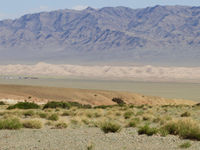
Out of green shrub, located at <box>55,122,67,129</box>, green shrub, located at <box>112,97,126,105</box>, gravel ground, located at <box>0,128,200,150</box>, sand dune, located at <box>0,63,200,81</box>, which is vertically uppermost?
sand dune, located at <box>0,63,200,81</box>

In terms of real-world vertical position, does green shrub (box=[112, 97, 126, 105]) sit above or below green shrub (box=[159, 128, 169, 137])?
below

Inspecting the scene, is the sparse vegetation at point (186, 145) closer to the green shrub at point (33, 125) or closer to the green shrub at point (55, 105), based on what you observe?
the green shrub at point (33, 125)

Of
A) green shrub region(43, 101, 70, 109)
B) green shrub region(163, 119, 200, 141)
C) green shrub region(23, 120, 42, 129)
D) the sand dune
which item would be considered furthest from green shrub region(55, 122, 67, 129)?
the sand dune

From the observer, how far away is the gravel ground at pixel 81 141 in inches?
520

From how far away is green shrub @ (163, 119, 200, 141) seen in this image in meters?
14.6

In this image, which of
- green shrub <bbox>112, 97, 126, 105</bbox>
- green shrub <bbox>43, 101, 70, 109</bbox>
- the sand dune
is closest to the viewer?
green shrub <bbox>43, 101, 70, 109</bbox>

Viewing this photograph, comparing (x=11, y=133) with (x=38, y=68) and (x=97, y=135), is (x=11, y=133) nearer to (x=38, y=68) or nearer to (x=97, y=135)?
(x=97, y=135)

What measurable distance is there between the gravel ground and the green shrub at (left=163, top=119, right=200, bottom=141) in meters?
0.40

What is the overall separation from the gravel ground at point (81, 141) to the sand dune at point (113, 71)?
13554 cm

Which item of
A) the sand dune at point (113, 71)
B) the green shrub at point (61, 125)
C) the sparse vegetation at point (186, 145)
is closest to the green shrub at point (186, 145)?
the sparse vegetation at point (186, 145)

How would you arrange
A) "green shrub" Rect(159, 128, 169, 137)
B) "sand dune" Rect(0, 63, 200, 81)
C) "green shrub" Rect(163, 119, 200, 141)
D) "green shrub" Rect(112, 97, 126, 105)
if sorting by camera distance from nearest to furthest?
"green shrub" Rect(163, 119, 200, 141), "green shrub" Rect(159, 128, 169, 137), "green shrub" Rect(112, 97, 126, 105), "sand dune" Rect(0, 63, 200, 81)

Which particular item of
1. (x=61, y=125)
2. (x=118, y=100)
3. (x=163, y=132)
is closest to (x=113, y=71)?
(x=118, y=100)

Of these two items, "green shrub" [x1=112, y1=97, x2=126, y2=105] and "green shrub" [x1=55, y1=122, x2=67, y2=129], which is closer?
"green shrub" [x1=55, y1=122, x2=67, y2=129]

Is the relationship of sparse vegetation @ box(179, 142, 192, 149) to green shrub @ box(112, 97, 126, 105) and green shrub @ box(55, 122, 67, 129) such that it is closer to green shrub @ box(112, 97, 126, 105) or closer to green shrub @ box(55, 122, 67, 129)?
green shrub @ box(55, 122, 67, 129)
